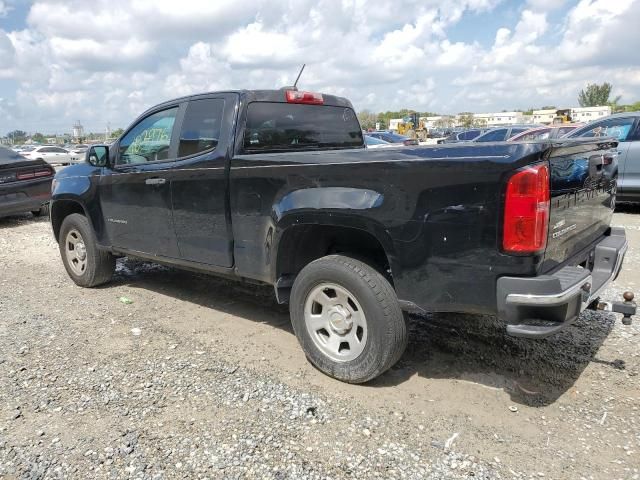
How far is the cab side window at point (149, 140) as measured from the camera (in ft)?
15.1

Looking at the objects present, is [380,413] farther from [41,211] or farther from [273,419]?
[41,211]

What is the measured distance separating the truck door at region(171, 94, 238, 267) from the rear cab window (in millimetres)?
195

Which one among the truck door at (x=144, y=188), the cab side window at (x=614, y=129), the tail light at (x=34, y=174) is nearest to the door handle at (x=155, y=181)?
the truck door at (x=144, y=188)

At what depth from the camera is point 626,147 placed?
905cm

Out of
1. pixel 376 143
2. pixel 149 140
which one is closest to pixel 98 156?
pixel 149 140

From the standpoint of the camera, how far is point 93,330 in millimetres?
4566

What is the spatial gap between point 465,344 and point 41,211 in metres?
10.8

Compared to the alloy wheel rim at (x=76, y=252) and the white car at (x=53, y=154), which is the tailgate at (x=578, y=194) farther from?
the white car at (x=53, y=154)

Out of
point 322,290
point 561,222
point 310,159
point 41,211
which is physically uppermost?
point 310,159

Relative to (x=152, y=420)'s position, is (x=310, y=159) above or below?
above

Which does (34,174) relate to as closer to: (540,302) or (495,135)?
(540,302)

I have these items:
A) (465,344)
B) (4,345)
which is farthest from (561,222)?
(4,345)

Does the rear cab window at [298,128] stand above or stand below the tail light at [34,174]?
above

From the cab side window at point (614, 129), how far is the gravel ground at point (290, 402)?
5.92 metres
